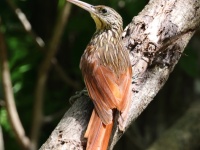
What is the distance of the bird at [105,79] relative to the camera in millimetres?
2801

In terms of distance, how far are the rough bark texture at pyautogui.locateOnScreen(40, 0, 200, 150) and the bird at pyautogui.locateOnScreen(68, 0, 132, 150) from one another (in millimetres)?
52

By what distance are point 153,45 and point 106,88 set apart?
0.32 m

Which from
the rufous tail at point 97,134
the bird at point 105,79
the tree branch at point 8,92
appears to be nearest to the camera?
the rufous tail at point 97,134

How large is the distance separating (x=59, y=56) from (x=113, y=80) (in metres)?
2.37

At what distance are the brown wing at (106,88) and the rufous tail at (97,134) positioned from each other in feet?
0.08

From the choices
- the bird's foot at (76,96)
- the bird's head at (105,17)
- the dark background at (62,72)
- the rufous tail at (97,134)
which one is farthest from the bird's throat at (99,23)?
the rufous tail at (97,134)

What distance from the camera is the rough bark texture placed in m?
2.99

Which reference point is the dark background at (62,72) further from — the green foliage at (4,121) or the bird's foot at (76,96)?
the bird's foot at (76,96)

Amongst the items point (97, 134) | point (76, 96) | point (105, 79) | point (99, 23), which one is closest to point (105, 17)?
point (99, 23)

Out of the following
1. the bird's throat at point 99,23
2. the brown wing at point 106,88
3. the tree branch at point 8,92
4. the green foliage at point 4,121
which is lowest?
the green foliage at point 4,121

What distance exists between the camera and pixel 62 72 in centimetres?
486

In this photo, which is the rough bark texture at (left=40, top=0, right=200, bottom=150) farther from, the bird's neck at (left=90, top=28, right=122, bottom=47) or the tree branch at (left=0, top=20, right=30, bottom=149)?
the tree branch at (left=0, top=20, right=30, bottom=149)

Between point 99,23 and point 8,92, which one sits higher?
point 99,23

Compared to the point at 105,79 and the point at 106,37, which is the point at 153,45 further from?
the point at 106,37
